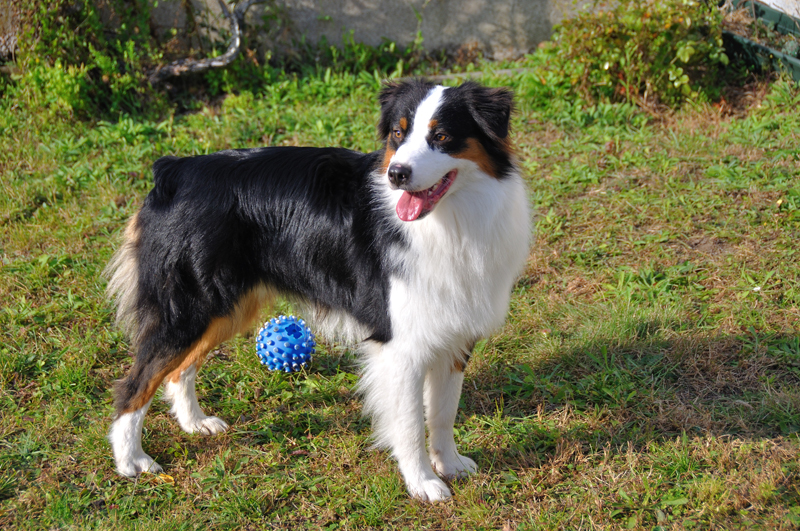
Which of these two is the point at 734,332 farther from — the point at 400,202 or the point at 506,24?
the point at 506,24

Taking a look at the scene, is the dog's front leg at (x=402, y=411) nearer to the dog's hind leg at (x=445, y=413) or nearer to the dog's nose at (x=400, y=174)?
the dog's hind leg at (x=445, y=413)

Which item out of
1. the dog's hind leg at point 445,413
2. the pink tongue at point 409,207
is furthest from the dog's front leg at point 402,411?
the pink tongue at point 409,207

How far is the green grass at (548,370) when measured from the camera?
3.03 m

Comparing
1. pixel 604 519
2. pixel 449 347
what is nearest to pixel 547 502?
pixel 604 519

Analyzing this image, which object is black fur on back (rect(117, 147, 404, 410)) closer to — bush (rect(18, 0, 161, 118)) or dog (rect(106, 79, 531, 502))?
dog (rect(106, 79, 531, 502))

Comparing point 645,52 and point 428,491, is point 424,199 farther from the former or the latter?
point 645,52

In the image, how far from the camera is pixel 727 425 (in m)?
3.31

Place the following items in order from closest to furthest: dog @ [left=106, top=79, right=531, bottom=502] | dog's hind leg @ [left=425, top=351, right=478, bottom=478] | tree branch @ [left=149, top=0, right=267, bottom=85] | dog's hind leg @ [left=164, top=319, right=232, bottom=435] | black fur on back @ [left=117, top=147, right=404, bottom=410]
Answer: dog @ [left=106, top=79, right=531, bottom=502] < black fur on back @ [left=117, top=147, right=404, bottom=410] < dog's hind leg @ [left=425, top=351, right=478, bottom=478] < dog's hind leg @ [left=164, top=319, right=232, bottom=435] < tree branch @ [left=149, top=0, right=267, bottom=85]

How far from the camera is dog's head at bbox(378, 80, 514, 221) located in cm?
254

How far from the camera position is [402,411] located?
9.63 ft

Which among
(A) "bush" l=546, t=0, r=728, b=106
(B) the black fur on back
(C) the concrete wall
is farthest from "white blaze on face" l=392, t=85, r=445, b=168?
(C) the concrete wall

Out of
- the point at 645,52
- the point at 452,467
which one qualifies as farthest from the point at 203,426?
the point at 645,52

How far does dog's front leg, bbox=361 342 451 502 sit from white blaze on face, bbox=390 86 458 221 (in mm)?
647

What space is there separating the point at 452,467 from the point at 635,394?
3.60 feet
